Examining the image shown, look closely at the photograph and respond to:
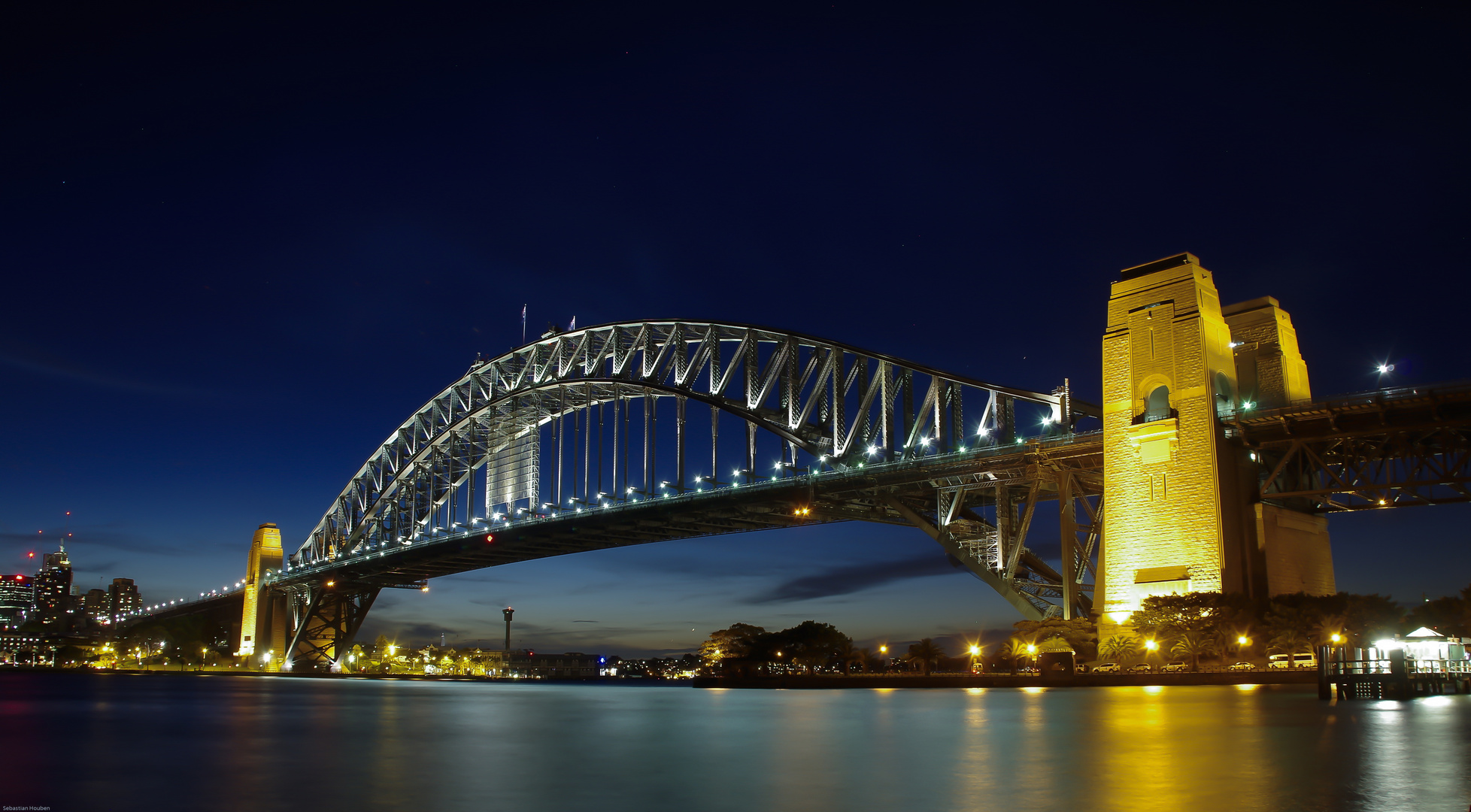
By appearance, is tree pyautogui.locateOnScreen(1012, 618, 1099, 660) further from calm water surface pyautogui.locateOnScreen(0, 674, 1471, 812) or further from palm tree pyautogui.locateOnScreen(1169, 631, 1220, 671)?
calm water surface pyautogui.locateOnScreen(0, 674, 1471, 812)

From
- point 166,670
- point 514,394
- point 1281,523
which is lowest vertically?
point 166,670

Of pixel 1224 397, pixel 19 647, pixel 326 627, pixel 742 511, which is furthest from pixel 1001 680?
pixel 19 647

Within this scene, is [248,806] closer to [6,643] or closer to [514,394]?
[514,394]

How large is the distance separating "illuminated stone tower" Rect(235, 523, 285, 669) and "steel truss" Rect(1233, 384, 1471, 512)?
89.2 meters

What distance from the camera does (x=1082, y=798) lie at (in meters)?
10.9

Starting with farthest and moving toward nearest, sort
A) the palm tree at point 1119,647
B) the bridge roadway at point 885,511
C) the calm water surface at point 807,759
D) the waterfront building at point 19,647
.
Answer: the waterfront building at point 19,647 < the bridge roadway at point 885,511 < the palm tree at point 1119,647 < the calm water surface at point 807,759

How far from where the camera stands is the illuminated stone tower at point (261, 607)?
101375 mm

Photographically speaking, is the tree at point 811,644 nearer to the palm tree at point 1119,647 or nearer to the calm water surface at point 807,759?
the palm tree at point 1119,647

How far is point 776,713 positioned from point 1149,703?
9.67 m

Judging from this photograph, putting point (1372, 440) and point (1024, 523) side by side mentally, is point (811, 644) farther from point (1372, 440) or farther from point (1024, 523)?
point (1372, 440)

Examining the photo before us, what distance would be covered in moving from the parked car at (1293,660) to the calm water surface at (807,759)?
6.61m

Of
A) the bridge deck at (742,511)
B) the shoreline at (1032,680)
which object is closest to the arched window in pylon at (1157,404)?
the bridge deck at (742,511)

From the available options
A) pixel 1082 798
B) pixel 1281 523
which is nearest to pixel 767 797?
pixel 1082 798

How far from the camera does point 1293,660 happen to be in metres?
34.2
